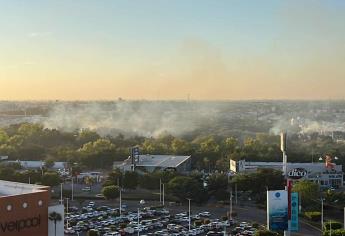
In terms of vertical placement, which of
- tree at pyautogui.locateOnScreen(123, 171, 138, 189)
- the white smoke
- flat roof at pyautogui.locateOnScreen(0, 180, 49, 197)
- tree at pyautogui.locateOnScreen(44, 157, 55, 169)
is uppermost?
the white smoke

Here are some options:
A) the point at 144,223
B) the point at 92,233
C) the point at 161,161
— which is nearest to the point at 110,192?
the point at 144,223

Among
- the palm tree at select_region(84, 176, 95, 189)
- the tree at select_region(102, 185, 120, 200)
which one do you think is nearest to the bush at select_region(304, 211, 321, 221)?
the tree at select_region(102, 185, 120, 200)

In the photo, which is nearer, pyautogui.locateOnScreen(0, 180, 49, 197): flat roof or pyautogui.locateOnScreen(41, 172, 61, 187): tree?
pyautogui.locateOnScreen(0, 180, 49, 197): flat roof

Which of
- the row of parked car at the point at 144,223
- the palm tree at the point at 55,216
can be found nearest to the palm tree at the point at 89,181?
the row of parked car at the point at 144,223

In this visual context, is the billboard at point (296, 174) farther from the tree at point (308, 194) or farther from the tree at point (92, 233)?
the tree at point (92, 233)

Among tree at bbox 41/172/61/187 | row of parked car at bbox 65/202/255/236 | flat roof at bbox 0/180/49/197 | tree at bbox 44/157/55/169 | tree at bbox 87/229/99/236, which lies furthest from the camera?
tree at bbox 44/157/55/169

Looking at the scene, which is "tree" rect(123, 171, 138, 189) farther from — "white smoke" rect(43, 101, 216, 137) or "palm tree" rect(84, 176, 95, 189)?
"white smoke" rect(43, 101, 216, 137)

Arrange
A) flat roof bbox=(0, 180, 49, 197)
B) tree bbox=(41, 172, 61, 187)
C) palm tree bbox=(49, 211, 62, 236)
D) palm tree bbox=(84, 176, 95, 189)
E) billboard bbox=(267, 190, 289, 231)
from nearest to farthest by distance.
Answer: palm tree bbox=(49, 211, 62, 236)
flat roof bbox=(0, 180, 49, 197)
billboard bbox=(267, 190, 289, 231)
tree bbox=(41, 172, 61, 187)
palm tree bbox=(84, 176, 95, 189)

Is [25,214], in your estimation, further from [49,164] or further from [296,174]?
[49,164]
